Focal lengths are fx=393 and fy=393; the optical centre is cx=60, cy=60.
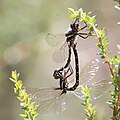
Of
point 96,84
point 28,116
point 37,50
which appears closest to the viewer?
point 28,116

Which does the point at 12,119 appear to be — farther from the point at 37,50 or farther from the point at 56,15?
the point at 56,15

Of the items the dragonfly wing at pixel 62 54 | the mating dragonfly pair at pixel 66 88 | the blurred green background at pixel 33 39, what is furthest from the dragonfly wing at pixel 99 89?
the blurred green background at pixel 33 39

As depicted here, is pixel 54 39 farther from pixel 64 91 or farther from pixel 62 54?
pixel 64 91

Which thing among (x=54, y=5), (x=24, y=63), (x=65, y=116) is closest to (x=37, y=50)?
(x=24, y=63)

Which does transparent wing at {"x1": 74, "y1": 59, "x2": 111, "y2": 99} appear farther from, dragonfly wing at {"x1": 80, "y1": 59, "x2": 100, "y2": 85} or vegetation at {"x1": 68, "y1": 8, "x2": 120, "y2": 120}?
vegetation at {"x1": 68, "y1": 8, "x2": 120, "y2": 120}

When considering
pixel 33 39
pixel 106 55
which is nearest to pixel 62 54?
pixel 106 55

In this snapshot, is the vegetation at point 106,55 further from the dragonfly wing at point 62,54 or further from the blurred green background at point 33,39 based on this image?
the blurred green background at point 33,39
